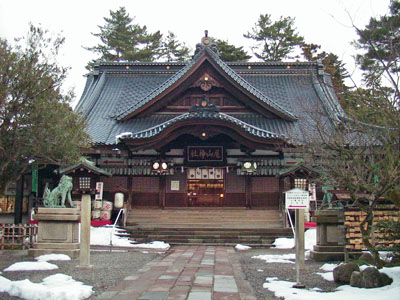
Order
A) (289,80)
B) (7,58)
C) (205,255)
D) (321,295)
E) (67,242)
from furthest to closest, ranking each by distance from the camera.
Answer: (289,80)
(205,255)
(67,242)
(7,58)
(321,295)

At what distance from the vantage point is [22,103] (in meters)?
7.18

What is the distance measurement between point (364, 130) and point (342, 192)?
2502 millimetres

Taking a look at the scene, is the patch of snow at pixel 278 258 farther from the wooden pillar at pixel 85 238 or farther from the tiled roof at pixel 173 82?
the tiled roof at pixel 173 82

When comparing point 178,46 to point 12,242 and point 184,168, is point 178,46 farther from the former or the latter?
point 12,242

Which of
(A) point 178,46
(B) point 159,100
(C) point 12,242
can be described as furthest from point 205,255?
(A) point 178,46

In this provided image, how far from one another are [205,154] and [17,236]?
33.4 feet

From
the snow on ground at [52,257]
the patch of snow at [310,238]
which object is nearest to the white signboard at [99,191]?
the snow on ground at [52,257]

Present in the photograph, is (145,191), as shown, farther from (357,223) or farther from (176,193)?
(357,223)

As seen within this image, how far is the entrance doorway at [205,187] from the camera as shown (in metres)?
20.9

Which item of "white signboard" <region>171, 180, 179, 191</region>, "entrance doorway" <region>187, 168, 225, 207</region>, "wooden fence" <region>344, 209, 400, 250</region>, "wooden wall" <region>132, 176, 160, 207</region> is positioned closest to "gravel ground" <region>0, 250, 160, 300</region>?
"wooden fence" <region>344, 209, 400, 250</region>

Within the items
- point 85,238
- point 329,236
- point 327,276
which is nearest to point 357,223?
point 329,236

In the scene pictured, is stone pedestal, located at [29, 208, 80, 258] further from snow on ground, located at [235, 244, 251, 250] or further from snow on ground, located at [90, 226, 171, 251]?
snow on ground, located at [235, 244, 251, 250]

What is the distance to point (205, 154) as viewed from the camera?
20.6 metres

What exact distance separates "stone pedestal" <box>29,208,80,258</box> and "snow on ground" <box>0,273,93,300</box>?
13.0 feet
